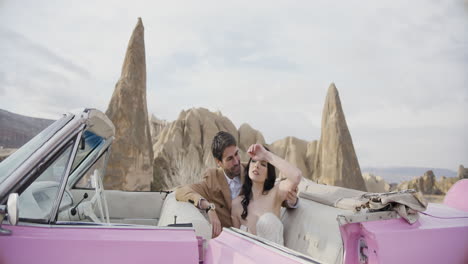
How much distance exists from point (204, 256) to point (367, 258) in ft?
2.42

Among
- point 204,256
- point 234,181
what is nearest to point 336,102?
point 234,181

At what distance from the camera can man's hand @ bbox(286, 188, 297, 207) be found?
254cm

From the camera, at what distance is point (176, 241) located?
58.5 inches

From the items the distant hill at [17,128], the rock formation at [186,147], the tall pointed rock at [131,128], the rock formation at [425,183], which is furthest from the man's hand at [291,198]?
the rock formation at [425,183]

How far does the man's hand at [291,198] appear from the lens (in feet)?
8.32

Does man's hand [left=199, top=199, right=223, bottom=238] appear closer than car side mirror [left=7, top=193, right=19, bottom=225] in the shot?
No

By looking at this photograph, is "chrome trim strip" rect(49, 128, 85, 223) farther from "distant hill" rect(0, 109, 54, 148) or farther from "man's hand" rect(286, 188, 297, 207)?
"man's hand" rect(286, 188, 297, 207)

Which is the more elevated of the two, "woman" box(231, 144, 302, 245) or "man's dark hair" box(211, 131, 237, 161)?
"man's dark hair" box(211, 131, 237, 161)

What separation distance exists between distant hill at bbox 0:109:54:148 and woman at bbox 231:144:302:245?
4.49 ft

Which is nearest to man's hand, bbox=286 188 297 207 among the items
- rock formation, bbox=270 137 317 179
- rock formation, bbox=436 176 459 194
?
rock formation, bbox=270 137 317 179

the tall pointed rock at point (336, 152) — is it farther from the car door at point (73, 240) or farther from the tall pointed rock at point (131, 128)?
the car door at point (73, 240)

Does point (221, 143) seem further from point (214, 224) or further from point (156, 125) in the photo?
point (156, 125)

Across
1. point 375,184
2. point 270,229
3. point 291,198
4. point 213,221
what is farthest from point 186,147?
point 270,229

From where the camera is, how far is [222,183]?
2.89 m
